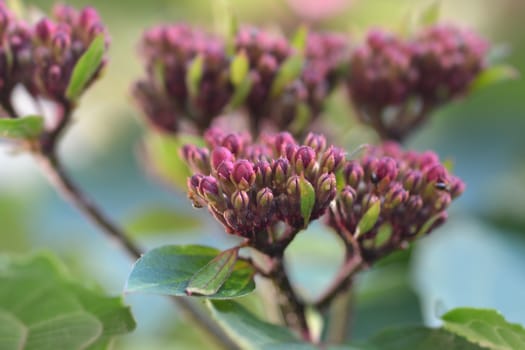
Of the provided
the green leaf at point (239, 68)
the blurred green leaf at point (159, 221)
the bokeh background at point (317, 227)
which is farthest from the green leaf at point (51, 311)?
the blurred green leaf at point (159, 221)

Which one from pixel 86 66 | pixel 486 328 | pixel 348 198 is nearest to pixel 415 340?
pixel 486 328

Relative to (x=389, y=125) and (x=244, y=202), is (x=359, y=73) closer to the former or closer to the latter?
(x=389, y=125)

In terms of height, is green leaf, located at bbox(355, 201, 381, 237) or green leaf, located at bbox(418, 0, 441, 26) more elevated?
green leaf, located at bbox(418, 0, 441, 26)

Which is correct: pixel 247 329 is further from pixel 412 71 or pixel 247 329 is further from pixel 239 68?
pixel 412 71

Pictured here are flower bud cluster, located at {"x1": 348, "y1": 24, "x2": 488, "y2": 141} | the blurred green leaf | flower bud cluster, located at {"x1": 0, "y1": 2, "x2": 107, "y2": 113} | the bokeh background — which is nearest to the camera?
flower bud cluster, located at {"x1": 0, "y1": 2, "x2": 107, "y2": 113}

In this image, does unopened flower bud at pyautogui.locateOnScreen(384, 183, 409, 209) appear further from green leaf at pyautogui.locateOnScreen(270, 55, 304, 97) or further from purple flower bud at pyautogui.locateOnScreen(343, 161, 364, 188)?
green leaf at pyautogui.locateOnScreen(270, 55, 304, 97)

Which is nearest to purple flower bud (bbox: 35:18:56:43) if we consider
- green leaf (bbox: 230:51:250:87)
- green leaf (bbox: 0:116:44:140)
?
green leaf (bbox: 0:116:44:140)

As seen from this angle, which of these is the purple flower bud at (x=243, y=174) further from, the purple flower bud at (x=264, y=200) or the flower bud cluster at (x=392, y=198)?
the flower bud cluster at (x=392, y=198)

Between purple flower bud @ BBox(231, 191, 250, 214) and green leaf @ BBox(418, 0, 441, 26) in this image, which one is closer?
purple flower bud @ BBox(231, 191, 250, 214)
